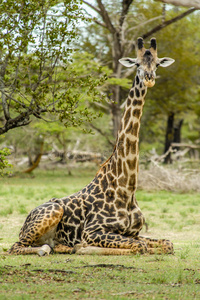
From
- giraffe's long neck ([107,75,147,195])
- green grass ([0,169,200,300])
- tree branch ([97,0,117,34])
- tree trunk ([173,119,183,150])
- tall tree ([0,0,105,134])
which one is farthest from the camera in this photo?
tree trunk ([173,119,183,150])

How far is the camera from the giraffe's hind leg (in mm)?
7012

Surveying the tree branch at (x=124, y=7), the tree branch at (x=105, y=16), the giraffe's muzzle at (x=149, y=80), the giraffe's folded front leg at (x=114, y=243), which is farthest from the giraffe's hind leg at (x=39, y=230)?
the tree branch at (x=124, y=7)

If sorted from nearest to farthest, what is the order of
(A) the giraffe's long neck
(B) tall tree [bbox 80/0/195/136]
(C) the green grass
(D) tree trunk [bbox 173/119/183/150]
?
(C) the green grass < (A) the giraffe's long neck < (B) tall tree [bbox 80/0/195/136] < (D) tree trunk [bbox 173/119/183/150]

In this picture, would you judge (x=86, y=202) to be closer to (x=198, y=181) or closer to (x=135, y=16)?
(x=198, y=181)

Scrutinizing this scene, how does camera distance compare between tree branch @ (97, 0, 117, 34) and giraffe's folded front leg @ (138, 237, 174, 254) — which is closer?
giraffe's folded front leg @ (138, 237, 174, 254)

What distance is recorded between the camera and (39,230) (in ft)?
23.3

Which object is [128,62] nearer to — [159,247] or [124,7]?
[159,247]

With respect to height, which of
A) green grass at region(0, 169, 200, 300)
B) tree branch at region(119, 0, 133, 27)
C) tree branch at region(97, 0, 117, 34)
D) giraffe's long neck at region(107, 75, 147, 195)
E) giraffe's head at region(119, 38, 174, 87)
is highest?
tree branch at region(119, 0, 133, 27)

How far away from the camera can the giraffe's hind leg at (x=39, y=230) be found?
7012mm

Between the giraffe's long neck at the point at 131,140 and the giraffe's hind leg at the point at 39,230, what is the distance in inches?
43.8

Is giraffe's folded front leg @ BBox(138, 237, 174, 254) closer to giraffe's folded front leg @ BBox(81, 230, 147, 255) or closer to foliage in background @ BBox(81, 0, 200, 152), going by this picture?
giraffe's folded front leg @ BBox(81, 230, 147, 255)

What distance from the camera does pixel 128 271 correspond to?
5836mm

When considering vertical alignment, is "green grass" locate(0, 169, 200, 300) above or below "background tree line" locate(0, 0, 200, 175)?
below

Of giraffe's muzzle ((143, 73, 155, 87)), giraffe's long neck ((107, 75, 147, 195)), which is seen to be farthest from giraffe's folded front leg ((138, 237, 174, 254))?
giraffe's muzzle ((143, 73, 155, 87))
